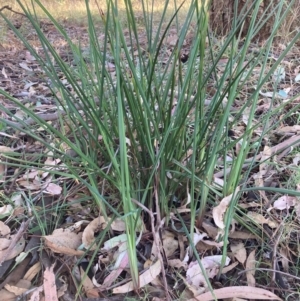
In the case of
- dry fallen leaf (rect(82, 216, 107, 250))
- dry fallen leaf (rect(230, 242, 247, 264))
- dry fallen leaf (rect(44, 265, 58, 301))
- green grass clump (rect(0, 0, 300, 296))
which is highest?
green grass clump (rect(0, 0, 300, 296))

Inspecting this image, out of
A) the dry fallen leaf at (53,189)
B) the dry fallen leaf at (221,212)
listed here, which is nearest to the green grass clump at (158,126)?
the dry fallen leaf at (221,212)

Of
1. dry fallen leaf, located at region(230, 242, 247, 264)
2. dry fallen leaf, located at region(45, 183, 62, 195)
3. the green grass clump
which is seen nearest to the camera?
the green grass clump

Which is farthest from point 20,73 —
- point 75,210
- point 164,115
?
point 164,115

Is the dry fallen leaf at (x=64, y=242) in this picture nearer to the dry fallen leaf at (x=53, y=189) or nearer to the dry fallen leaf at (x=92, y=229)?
the dry fallen leaf at (x=92, y=229)

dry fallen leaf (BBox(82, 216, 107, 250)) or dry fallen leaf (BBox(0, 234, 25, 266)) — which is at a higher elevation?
dry fallen leaf (BBox(82, 216, 107, 250))

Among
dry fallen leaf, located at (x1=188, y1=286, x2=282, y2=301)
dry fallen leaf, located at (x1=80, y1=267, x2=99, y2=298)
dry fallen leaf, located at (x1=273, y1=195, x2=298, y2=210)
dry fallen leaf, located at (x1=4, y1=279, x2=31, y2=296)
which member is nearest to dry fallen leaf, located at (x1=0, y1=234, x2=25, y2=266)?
dry fallen leaf, located at (x1=4, y1=279, x2=31, y2=296)

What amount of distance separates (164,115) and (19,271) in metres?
0.44

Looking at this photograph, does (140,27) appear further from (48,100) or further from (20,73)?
(48,100)

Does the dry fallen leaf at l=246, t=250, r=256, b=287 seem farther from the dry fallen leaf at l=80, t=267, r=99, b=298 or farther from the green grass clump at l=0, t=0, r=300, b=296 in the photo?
the dry fallen leaf at l=80, t=267, r=99, b=298

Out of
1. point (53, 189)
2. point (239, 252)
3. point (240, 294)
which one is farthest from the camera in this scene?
point (53, 189)

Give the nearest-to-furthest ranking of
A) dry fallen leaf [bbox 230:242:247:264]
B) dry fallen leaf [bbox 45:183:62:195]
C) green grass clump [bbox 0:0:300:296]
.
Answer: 1. green grass clump [bbox 0:0:300:296]
2. dry fallen leaf [bbox 230:242:247:264]
3. dry fallen leaf [bbox 45:183:62:195]

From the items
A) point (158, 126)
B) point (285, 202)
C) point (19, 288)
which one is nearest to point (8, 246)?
point (19, 288)

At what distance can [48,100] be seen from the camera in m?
1.63

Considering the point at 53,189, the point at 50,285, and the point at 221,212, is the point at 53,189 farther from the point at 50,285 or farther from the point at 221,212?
the point at 221,212
